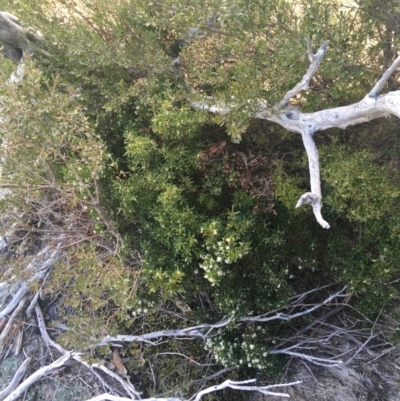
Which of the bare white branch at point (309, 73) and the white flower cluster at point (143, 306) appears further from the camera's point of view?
the white flower cluster at point (143, 306)

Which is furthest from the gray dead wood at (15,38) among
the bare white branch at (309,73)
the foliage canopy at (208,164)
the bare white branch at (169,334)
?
the bare white branch at (169,334)

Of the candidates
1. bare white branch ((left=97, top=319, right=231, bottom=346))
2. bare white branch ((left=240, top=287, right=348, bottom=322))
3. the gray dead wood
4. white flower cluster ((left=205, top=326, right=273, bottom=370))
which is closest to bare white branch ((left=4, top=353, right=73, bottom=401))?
bare white branch ((left=97, top=319, right=231, bottom=346))

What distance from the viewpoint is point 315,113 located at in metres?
2.47

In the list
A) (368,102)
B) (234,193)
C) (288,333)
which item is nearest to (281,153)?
(234,193)

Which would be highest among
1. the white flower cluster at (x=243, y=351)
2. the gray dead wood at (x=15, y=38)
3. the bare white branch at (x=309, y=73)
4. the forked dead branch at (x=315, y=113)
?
the gray dead wood at (x=15, y=38)

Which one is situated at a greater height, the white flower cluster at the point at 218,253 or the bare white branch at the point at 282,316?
the white flower cluster at the point at 218,253

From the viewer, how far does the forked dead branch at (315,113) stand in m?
2.08

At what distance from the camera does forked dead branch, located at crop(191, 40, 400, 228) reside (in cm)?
208

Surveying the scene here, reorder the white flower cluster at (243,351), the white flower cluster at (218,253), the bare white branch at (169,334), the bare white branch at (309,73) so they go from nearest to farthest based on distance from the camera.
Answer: the bare white branch at (309,73) → the white flower cluster at (218,253) → the white flower cluster at (243,351) → the bare white branch at (169,334)

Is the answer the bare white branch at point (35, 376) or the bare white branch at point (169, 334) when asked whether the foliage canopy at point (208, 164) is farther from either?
the bare white branch at point (35, 376)

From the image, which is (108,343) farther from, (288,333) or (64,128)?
(64,128)

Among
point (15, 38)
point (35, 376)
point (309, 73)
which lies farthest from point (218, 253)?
point (15, 38)

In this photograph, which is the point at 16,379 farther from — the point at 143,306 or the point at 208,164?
the point at 208,164

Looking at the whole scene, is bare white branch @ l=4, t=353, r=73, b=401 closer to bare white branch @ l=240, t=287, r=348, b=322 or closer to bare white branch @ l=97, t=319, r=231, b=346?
bare white branch @ l=97, t=319, r=231, b=346
